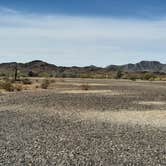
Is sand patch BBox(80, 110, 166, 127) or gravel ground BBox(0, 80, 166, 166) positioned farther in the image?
sand patch BBox(80, 110, 166, 127)

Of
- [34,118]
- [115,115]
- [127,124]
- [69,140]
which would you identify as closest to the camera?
[69,140]

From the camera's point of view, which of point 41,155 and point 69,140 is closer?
point 41,155

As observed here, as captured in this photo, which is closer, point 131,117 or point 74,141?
point 74,141

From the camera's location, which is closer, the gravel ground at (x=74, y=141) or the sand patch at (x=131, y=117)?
the gravel ground at (x=74, y=141)

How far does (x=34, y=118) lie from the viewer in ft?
84.5

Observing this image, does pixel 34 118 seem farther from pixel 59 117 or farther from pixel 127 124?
pixel 127 124

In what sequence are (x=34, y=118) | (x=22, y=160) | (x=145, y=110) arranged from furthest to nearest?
(x=145, y=110)
(x=34, y=118)
(x=22, y=160)

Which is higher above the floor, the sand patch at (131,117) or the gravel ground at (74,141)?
the sand patch at (131,117)

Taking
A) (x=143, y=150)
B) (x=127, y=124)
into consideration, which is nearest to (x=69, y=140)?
(x=143, y=150)

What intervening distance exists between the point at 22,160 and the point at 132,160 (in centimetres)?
302

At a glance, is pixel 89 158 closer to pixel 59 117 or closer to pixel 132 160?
pixel 132 160

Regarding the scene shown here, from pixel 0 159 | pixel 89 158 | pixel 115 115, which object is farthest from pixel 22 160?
pixel 115 115

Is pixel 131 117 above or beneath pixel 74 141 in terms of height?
above

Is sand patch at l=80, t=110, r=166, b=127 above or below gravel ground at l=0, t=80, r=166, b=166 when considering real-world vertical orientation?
above
